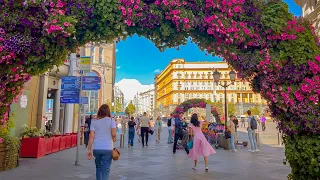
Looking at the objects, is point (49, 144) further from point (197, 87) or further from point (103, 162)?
point (197, 87)

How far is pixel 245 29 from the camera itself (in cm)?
483

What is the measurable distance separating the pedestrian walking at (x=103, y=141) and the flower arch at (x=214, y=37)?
1446 mm

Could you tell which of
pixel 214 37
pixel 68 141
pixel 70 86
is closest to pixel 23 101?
pixel 70 86

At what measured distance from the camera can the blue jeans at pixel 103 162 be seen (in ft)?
15.5

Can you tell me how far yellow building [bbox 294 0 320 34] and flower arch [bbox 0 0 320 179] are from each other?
11863 mm

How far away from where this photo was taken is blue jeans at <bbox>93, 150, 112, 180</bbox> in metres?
4.74

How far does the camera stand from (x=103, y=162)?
477 centimetres

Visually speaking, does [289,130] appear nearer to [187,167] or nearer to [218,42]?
[218,42]

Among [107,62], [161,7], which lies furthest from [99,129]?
[107,62]

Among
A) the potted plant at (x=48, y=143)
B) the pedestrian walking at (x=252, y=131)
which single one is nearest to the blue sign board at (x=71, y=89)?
the potted plant at (x=48, y=143)

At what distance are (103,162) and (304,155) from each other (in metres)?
3.48

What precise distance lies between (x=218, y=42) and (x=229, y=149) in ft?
30.5

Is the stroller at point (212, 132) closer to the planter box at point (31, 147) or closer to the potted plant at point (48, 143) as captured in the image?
the potted plant at point (48, 143)

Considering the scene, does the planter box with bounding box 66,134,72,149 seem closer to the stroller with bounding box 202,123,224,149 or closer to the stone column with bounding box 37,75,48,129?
the stone column with bounding box 37,75,48,129
